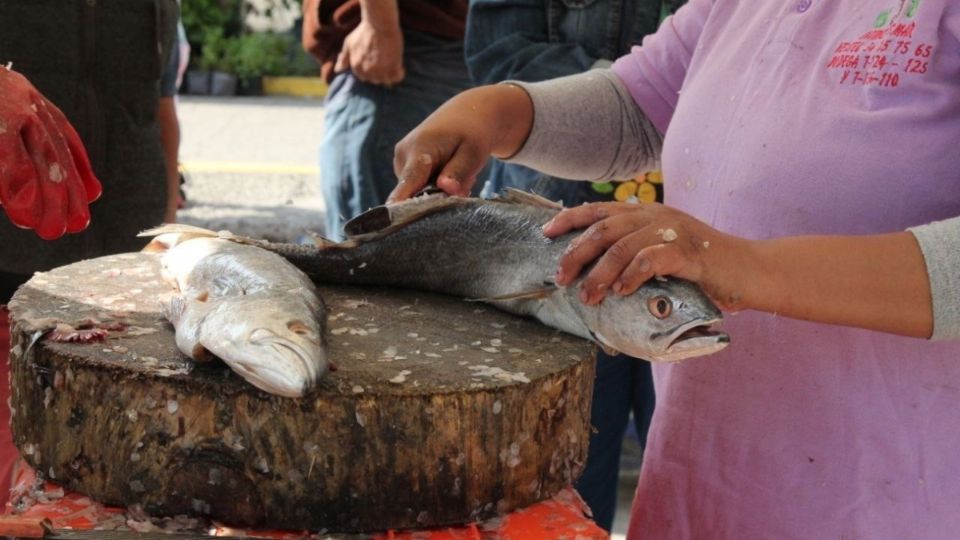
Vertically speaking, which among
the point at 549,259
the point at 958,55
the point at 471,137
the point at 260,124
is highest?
the point at 958,55

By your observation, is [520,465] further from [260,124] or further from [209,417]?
[260,124]

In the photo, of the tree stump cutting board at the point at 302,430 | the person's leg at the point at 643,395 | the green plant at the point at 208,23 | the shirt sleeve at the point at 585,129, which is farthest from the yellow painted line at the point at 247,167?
the tree stump cutting board at the point at 302,430

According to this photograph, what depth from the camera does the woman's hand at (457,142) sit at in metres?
2.05

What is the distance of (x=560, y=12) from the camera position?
3172mm

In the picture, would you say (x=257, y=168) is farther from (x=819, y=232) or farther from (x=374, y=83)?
(x=819, y=232)

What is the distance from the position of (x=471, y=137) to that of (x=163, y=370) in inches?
31.3

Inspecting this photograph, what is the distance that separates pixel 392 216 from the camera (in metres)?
1.99

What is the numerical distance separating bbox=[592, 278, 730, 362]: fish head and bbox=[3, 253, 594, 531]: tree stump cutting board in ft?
0.27

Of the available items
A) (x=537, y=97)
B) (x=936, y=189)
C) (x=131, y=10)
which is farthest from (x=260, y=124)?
(x=936, y=189)

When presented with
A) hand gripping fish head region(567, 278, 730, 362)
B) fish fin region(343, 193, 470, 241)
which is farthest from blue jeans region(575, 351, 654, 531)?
hand gripping fish head region(567, 278, 730, 362)

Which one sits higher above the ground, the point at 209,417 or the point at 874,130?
the point at 874,130

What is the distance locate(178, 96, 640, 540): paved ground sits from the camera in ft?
23.7

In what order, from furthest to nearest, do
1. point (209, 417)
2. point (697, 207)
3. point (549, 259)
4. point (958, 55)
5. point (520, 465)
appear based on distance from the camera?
point (697, 207), point (549, 259), point (958, 55), point (520, 465), point (209, 417)

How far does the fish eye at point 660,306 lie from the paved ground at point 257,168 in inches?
104
